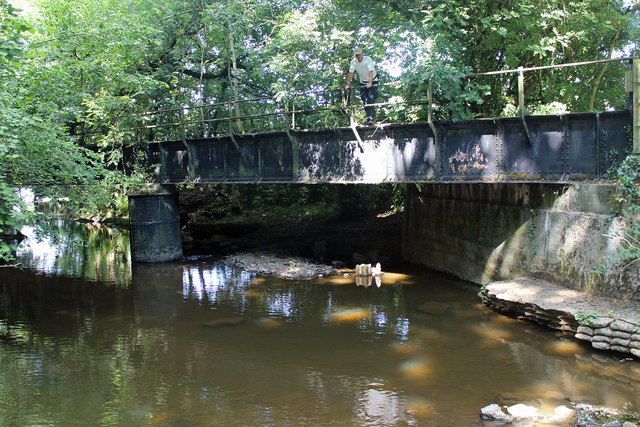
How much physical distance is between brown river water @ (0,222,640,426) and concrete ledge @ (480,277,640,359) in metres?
0.32

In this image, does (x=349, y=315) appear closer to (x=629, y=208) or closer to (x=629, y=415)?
(x=629, y=415)

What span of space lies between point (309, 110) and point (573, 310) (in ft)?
29.2

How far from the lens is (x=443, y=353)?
9.27 metres

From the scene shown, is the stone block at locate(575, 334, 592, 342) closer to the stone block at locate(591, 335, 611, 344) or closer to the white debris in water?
the stone block at locate(591, 335, 611, 344)

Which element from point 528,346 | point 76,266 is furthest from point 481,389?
point 76,266

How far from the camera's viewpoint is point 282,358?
9227 millimetres

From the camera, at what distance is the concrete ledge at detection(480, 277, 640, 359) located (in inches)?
346

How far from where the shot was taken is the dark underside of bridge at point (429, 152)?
11148mm

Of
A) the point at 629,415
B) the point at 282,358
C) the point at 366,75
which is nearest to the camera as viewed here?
the point at 629,415

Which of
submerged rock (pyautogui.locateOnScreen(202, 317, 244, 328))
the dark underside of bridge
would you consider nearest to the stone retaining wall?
the dark underside of bridge

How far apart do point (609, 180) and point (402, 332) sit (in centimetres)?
588

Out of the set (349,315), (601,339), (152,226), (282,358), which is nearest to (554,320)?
(601,339)

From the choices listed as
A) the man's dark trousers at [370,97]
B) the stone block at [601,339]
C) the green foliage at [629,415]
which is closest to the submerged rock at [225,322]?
the man's dark trousers at [370,97]

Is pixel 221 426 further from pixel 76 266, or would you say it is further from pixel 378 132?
pixel 76 266
